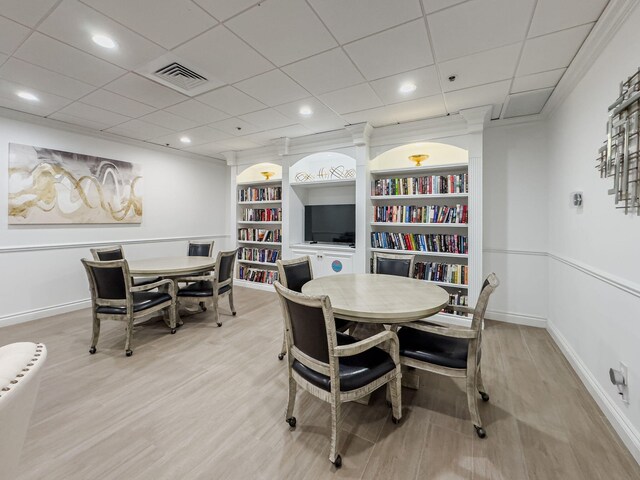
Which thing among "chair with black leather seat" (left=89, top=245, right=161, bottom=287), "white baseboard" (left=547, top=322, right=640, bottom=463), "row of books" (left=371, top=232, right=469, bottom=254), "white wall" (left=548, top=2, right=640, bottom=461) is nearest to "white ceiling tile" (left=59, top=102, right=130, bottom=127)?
"chair with black leather seat" (left=89, top=245, right=161, bottom=287)

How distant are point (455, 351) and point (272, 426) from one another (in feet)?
4.03

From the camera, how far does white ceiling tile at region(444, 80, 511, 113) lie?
2.64 m

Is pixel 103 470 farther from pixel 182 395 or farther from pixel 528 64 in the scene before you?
pixel 528 64

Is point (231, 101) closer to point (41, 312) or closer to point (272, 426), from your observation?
point (272, 426)

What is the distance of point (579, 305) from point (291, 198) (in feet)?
12.2

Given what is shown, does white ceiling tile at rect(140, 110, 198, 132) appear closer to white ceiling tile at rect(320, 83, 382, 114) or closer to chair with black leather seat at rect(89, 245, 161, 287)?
chair with black leather seat at rect(89, 245, 161, 287)

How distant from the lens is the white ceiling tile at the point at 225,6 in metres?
1.65

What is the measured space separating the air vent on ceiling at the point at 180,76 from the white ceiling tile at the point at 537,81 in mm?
2845

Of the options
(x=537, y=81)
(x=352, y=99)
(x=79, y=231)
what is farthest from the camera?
(x=79, y=231)

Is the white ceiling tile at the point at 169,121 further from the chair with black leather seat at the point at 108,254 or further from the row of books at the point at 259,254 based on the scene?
the row of books at the point at 259,254

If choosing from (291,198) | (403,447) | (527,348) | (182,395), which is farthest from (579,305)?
(291,198)

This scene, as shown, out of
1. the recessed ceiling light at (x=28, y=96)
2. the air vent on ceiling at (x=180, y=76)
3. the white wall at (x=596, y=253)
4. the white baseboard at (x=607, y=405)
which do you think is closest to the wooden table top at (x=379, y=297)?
the white wall at (x=596, y=253)

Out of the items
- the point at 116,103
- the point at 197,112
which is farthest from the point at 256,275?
the point at 116,103

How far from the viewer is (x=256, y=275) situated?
5246 millimetres
